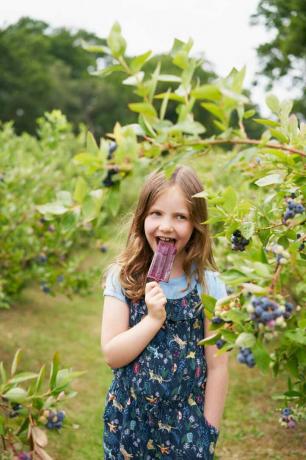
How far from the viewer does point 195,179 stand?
2.20m

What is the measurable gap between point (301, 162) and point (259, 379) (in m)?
3.84

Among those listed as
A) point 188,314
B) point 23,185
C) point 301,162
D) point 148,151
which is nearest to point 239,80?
point 148,151

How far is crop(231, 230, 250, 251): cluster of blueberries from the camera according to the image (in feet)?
5.41

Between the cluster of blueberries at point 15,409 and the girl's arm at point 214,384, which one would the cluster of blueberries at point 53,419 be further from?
the girl's arm at point 214,384

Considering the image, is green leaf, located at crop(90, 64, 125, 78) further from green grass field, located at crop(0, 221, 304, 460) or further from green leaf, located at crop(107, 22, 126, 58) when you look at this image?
green grass field, located at crop(0, 221, 304, 460)

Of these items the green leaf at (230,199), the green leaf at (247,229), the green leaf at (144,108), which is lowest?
the green leaf at (247,229)

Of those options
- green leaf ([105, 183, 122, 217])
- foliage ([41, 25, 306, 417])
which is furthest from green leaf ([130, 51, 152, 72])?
green leaf ([105, 183, 122, 217])

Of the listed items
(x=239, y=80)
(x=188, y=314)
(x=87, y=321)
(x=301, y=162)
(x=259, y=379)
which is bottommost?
(x=87, y=321)

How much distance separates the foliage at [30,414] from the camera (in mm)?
1482

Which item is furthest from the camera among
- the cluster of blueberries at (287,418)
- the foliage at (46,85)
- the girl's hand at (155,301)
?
the foliage at (46,85)

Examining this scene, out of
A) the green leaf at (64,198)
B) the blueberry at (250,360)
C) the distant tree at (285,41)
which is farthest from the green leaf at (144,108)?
the distant tree at (285,41)

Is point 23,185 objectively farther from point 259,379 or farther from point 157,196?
point 157,196

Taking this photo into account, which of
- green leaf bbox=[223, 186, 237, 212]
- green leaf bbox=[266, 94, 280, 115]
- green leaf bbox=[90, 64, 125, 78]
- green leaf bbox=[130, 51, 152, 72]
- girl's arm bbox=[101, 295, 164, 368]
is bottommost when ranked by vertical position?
girl's arm bbox=[101, 295, 164, 368]

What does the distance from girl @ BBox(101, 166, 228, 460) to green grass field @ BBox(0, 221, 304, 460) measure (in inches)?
26.6
